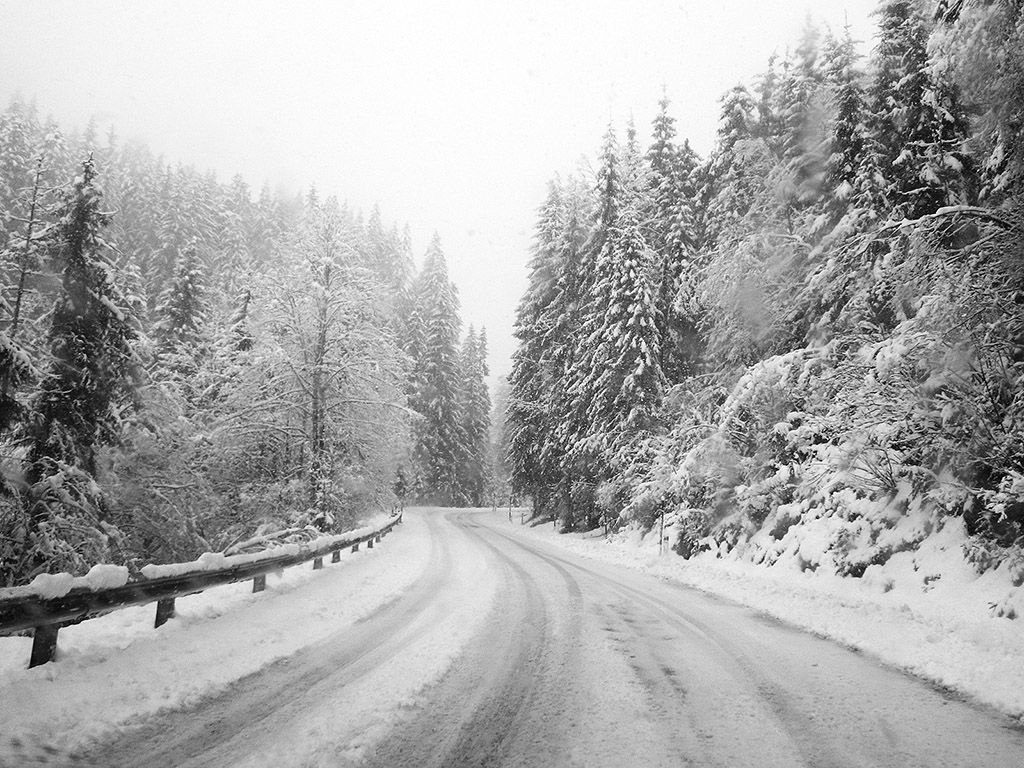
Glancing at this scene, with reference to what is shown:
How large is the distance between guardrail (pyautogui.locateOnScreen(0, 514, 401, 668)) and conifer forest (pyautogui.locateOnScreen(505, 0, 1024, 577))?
1052 centimetres

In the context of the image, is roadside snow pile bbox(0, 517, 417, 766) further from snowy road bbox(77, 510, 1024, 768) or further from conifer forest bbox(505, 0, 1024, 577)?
conifer forest bbox(505, 0, 1024, 577)

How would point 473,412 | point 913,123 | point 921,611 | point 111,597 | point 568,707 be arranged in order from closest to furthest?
1. point 568,707
2. point 111,597
3. point 921,611
4. point 913,123
5. point 473,412

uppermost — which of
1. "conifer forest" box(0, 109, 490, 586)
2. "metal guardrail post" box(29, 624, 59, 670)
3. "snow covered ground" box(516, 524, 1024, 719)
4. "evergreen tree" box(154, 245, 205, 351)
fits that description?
"evergreen tree" box(154, 245, 205, 351)

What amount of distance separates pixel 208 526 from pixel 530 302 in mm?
19774

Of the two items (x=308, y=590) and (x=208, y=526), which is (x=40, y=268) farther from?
(x=308, y=590)

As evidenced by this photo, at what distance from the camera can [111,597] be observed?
5215mm

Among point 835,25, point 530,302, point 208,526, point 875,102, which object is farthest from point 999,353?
point 530,302

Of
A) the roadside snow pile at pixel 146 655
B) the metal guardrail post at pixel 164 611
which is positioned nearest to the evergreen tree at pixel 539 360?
the roadside snow pile at pixel 146 655

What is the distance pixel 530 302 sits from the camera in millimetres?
31719

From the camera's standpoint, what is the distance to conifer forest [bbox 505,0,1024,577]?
26.1 ft

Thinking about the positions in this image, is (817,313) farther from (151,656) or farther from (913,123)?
(151,656)

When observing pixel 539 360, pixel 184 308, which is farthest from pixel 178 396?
pixel 539 360

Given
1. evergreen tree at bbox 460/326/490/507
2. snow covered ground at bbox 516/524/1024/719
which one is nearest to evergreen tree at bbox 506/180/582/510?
snow covered ground at bbox 516/524/1024/719

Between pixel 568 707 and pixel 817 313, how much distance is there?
14.5 meters
